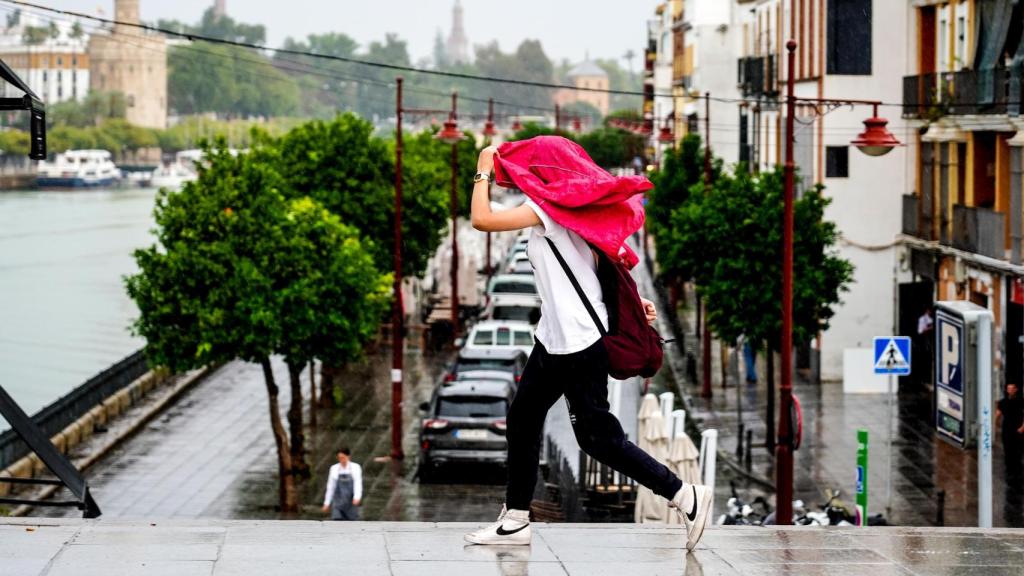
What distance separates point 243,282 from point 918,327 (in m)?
14.8

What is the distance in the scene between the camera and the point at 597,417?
7.73m

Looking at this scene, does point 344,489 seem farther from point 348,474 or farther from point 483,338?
point 483,338

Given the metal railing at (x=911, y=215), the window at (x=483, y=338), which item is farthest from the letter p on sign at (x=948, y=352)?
the window at (x=483, y=338)

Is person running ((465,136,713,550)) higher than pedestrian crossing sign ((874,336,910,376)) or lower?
higher

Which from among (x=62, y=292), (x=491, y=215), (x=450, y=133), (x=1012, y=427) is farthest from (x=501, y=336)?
(x=62, y=292)

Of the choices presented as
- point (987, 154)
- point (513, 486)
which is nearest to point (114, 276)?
point (987, 154)

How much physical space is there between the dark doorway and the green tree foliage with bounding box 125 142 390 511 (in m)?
12.1

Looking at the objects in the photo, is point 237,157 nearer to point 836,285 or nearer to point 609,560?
point 836,285

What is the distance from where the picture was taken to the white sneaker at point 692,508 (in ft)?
26.2

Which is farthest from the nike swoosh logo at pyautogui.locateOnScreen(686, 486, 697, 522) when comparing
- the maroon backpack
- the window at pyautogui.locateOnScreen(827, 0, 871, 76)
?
the window at pyautogui.locateOnScreen(827, 0, 871, 76)

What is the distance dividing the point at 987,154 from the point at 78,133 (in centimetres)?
17330

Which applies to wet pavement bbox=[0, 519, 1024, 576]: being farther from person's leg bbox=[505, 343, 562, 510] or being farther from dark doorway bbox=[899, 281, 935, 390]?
dark doorway bbox=[899, 281, 935, 390]

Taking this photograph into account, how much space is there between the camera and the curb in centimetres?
2656

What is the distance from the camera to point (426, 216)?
42.7 m
